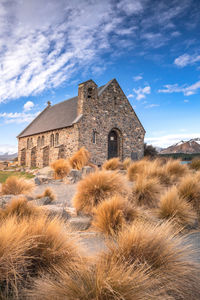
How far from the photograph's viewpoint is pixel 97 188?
15.2 ft

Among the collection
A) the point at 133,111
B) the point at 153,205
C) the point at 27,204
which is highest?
the point at 133,111

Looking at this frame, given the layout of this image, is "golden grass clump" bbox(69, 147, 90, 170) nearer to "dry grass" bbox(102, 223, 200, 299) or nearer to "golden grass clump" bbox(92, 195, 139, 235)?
"golden grass clump" bbox(92, 195, 139, 235)

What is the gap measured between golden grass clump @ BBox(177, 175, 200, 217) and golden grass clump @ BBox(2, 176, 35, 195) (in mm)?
4355

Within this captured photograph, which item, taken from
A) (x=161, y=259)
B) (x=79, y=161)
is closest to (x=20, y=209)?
(x=161, y=259)

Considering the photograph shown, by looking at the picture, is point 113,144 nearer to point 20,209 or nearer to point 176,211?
point 176,211

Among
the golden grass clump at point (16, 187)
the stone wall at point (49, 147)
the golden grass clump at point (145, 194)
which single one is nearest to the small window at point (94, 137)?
the stone wall at point (49, 147)

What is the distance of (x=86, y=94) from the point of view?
1570 centimetres

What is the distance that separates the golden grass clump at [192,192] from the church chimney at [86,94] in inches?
460

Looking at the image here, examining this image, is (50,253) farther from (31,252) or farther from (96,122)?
(96,122)

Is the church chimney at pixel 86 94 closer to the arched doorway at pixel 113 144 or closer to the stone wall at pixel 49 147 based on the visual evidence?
the stone wall at pixel 49 147

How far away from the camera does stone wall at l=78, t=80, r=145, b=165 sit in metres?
15.7

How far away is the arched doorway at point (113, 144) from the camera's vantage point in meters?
17.5

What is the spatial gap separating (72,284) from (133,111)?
1822cm

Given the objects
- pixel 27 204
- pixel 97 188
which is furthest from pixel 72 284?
pixel 97 188
